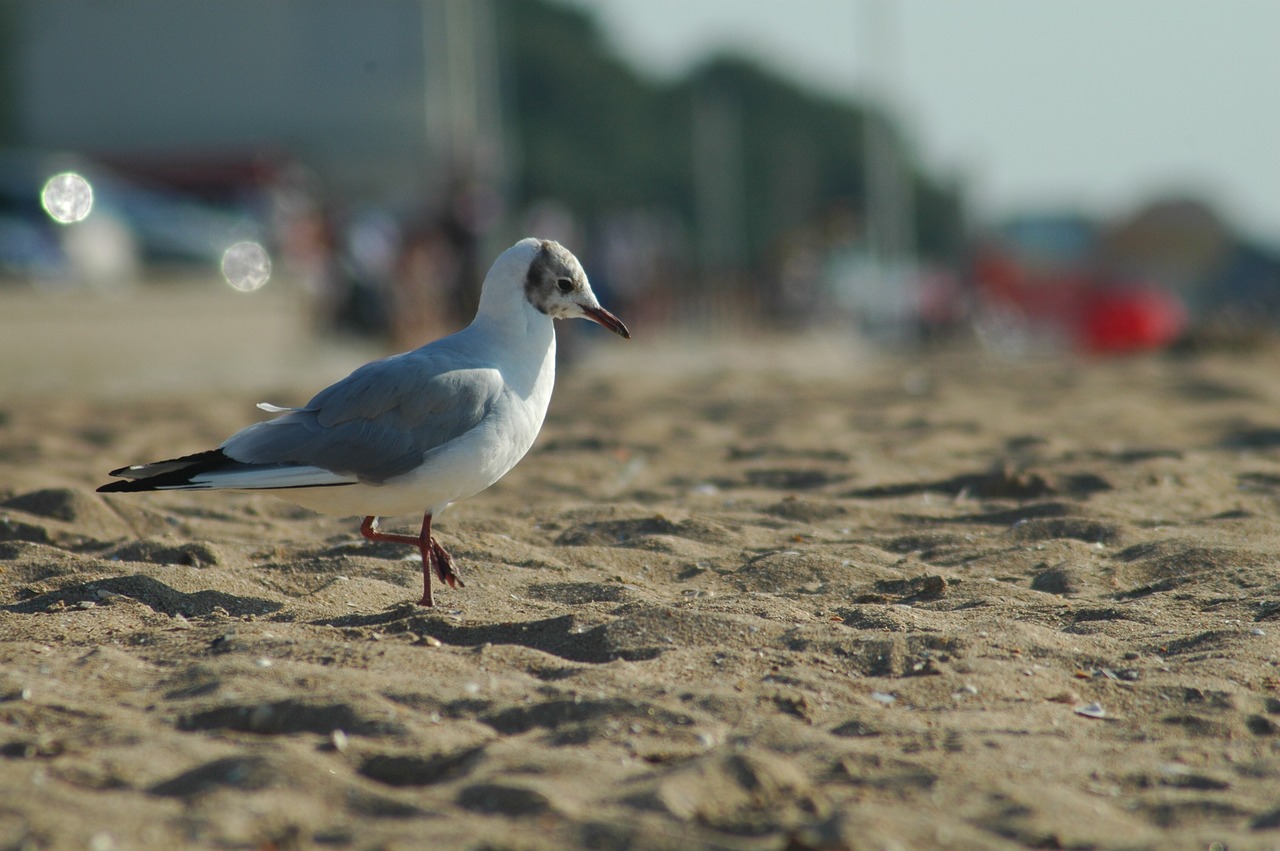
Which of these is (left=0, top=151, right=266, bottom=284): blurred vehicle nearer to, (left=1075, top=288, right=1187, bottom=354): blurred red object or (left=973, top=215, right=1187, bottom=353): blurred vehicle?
(left=973, top=215, right=1187, bottom=353): blurred vehicle

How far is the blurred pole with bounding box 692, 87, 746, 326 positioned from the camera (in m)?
26.0

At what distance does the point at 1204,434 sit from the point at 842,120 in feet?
263

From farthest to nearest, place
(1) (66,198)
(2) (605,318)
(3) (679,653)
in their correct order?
(1) (66,198) → (2) (605,318) → (3) (679,653)

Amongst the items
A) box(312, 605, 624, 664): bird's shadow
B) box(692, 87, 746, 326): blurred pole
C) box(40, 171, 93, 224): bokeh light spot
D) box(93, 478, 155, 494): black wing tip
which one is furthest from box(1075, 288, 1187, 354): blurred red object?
box(93, 478, 155, 494): black wing tip

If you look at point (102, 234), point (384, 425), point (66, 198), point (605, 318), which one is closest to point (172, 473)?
point (384, 425)

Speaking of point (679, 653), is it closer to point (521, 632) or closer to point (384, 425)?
point (521, 632)

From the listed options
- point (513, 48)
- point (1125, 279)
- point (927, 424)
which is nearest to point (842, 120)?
point (513, 48)

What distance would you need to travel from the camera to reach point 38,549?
4578 millimetres

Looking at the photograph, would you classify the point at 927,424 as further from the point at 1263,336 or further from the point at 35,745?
the point at 1263,336

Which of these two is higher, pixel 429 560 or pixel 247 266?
pixel 247 266

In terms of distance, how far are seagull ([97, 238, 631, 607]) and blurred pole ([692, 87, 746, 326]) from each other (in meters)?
20.7

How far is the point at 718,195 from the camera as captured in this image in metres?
50.2

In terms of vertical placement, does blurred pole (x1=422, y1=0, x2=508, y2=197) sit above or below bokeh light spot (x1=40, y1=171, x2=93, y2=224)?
above

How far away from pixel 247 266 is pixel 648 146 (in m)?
55.8
